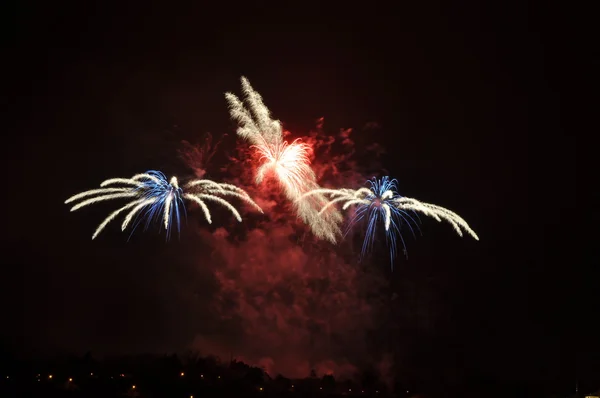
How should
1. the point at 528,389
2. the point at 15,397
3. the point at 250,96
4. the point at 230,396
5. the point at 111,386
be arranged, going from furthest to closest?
the point at 528,389 < the point at 230,396 < the point at 111,386 < the point at 15,397 < the point at 250,96

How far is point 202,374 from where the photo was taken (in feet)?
110

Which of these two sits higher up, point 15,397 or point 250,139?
point 250,139

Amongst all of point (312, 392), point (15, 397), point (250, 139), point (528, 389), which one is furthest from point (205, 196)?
point (528, 389)

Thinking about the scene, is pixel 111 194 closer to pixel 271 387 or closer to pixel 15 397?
pixel 15 397

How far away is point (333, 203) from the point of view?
20.5 m

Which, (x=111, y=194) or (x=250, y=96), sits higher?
(x=250, y=96)

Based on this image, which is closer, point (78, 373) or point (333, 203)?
point (333, 203)

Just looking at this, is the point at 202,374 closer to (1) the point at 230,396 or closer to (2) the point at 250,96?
(1) the point at 230,396

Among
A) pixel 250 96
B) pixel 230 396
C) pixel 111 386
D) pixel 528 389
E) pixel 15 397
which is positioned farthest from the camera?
pixel 528 389

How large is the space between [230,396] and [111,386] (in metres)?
7.07

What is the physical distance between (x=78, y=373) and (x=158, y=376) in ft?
15.4

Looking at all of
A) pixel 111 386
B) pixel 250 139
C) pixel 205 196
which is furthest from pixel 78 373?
pixel 250 139

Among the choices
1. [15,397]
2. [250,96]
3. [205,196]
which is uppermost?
[250,96]

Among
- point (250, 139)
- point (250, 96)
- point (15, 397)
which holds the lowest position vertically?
point (15, 397)
